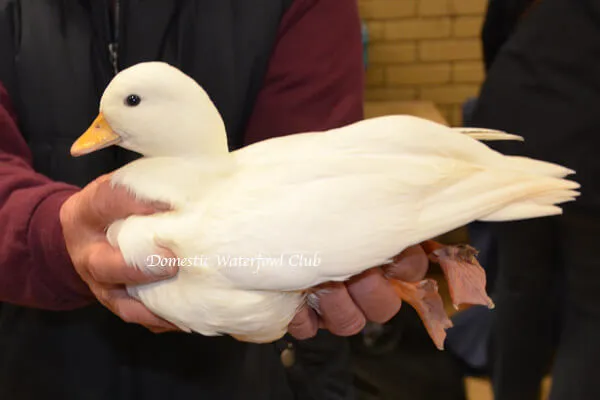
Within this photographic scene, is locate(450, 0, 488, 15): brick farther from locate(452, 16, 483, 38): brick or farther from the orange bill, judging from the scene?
the orange bill

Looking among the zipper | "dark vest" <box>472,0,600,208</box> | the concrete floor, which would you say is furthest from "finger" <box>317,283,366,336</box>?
the concrete floor

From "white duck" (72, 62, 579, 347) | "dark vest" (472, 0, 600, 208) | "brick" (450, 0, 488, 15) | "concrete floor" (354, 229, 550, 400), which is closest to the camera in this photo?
"white duck" (72, 62, 579, 347)

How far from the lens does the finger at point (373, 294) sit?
55cm

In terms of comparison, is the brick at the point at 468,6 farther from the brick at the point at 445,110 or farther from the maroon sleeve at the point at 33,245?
the maroon sleeve at the point at 33,245

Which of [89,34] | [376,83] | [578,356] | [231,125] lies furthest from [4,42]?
[376,83]

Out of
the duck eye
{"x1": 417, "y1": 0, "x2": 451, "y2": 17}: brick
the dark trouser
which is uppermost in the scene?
the duck eye

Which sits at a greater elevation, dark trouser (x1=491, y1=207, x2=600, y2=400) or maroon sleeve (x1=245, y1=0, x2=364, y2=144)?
maroon sleeve (x1=245, y1=0, x2=364, y2=144)

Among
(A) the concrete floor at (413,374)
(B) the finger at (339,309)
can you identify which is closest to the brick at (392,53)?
(A) the concrete floor at (413,374)

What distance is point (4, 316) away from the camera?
2.41 ft

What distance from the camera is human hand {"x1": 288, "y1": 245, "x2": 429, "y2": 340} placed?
0.55 meters

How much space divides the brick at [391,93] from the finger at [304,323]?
74.1 inches

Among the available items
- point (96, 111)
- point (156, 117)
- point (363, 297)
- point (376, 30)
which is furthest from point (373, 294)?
point (376, 30)

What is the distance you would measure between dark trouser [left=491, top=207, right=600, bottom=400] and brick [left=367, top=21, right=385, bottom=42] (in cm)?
134

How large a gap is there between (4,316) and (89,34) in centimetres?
35
